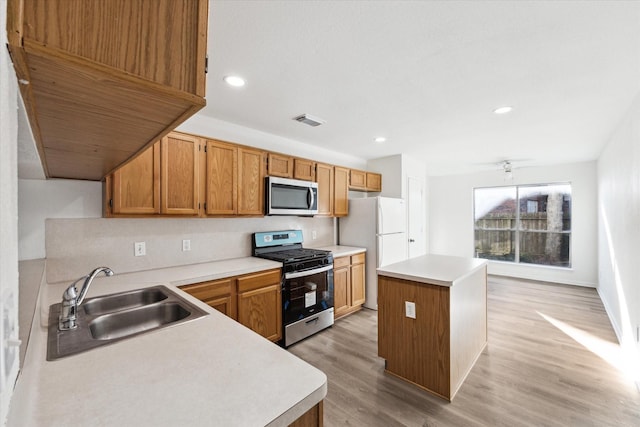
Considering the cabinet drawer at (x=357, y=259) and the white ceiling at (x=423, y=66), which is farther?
the cabinet drawer at (x=357, y=259)

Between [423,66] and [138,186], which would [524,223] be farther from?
[138,186]

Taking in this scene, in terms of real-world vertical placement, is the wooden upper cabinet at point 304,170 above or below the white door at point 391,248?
above

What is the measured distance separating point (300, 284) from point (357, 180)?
6.60ft

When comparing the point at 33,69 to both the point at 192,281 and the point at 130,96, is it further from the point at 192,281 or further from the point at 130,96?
the point at 192,281

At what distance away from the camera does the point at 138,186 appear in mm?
2211

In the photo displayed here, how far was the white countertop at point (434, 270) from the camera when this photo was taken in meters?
2.06

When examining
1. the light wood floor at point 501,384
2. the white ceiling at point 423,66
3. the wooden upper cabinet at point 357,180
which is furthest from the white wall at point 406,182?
the light wood floor at point 501,384

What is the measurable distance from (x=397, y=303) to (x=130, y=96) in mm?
2216

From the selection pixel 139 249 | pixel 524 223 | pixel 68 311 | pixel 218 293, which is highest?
pixel 524 223

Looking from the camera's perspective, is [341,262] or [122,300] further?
[341,262]

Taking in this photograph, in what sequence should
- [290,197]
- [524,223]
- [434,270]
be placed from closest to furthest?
1. [434,270]
2. [290,197]
3. [524,223]

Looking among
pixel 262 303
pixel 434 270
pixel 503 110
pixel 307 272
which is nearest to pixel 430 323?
pixel 434 270

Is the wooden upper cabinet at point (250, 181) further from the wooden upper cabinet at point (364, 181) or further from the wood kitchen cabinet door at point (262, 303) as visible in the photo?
the wooden upper cabinet at point (364, 181)

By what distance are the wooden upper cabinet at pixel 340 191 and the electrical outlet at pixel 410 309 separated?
6.27 feet
